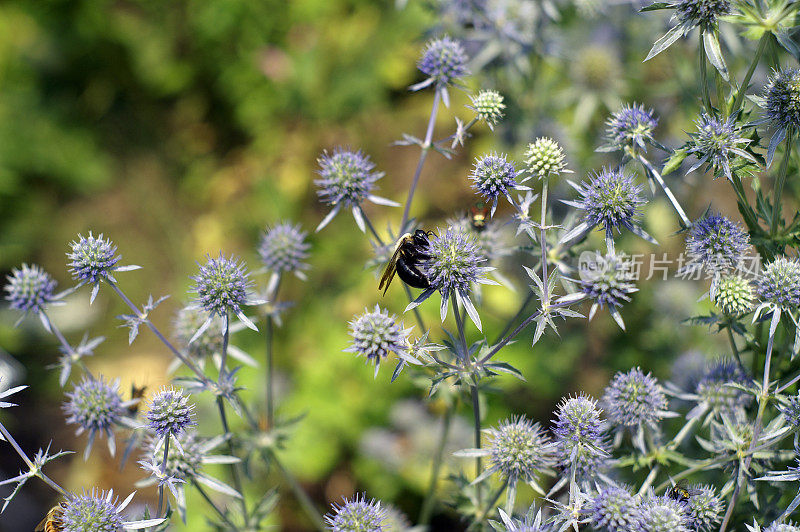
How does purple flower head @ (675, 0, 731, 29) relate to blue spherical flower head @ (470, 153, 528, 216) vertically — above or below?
above

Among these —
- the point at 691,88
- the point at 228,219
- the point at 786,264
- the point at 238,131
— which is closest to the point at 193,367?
the point at 786,264

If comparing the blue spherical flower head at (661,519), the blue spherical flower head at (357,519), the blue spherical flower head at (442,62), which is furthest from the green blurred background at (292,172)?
the blue spherical flower head at (661,519)

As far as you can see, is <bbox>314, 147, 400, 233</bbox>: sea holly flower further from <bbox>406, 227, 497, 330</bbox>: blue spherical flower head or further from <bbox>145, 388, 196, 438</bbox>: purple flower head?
<bbox>145, 388, 196, 438</bbox>: purple flower head

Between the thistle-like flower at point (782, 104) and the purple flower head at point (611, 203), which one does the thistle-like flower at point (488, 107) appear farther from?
the thistle-like flower at point (782, 104)

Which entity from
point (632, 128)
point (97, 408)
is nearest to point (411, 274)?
point (632, 128)

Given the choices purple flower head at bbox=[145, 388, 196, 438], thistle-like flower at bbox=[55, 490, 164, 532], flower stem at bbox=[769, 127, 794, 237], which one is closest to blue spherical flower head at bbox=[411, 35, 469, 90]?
flower stem at bbox=[769, 127, 794, 237]

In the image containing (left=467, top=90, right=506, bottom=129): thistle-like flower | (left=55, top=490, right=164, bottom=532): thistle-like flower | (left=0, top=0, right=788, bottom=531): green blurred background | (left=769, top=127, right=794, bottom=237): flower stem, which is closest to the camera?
(left=55, top=490, right=164, bottom=532): thistle-like flower
